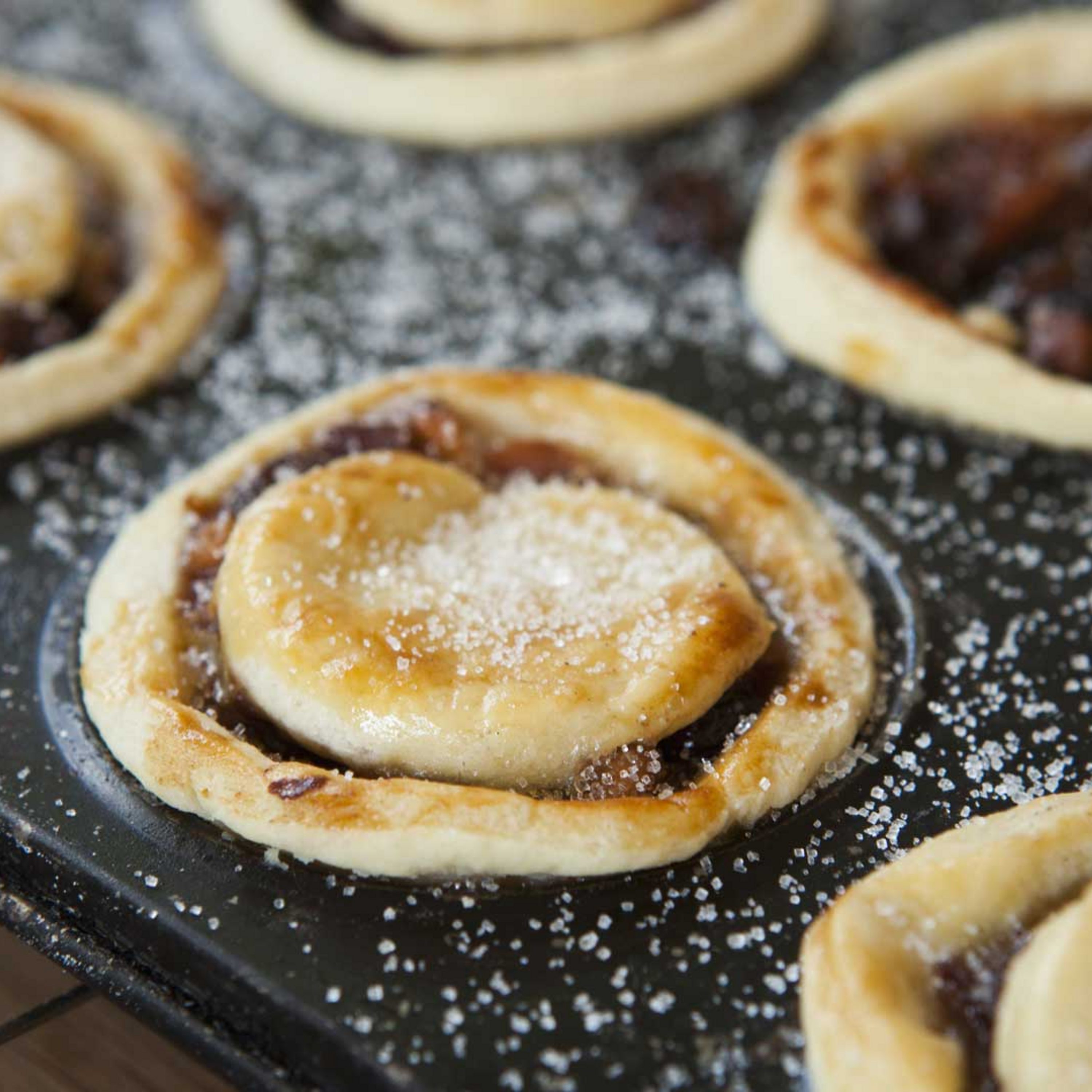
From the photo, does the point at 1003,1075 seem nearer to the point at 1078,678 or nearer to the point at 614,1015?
the point at 614,1015

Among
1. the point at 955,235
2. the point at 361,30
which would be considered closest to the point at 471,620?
the point at 955,235

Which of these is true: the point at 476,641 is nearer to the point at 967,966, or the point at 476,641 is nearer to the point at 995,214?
the point at 967,966

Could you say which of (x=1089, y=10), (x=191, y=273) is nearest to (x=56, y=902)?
(x=191, y=273)

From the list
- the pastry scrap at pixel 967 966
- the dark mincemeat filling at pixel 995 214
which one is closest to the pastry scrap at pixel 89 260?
the dark mincemeat filling at pixel 995 214

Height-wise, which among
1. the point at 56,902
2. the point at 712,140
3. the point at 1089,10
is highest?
the point at 1089,10

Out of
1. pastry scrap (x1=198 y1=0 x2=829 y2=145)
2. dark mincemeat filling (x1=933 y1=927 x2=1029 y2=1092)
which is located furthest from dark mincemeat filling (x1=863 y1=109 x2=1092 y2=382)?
dark mincemeat filling (x1=933 y1=927 x2=1029 y2=1092)

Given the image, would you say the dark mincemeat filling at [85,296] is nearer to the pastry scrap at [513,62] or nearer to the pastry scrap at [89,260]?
the pastry scrap at [89,260]

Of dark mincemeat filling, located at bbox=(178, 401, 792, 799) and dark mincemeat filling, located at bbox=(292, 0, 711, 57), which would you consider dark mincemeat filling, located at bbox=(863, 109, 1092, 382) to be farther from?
Answer: dark mincemeat filling, located at bbox=(178, 401, 792, 799)
